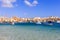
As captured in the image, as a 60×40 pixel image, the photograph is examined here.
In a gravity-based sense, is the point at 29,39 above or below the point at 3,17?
below

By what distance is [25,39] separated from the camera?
23.6 feet

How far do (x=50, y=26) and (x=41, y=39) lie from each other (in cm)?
605

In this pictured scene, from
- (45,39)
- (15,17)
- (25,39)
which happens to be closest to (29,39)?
(25,39)

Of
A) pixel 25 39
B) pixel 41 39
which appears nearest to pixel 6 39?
pixel 25 39

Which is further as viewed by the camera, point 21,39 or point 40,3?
point 40,3

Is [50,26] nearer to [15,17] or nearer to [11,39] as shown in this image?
[15,17]

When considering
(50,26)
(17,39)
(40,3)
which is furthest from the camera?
(50,26)

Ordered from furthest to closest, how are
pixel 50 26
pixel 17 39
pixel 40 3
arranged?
1. pixel 50 26
2. pixel 40 3
3. pixel 17 39

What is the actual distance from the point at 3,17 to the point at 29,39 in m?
1.82

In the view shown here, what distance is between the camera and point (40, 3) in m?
8.23

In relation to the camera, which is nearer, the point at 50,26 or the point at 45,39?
the point at 45,39

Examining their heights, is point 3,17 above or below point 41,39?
above

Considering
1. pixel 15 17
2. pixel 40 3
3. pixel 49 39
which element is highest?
pixel 40 3

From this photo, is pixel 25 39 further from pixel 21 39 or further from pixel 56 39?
pixel 56 39
